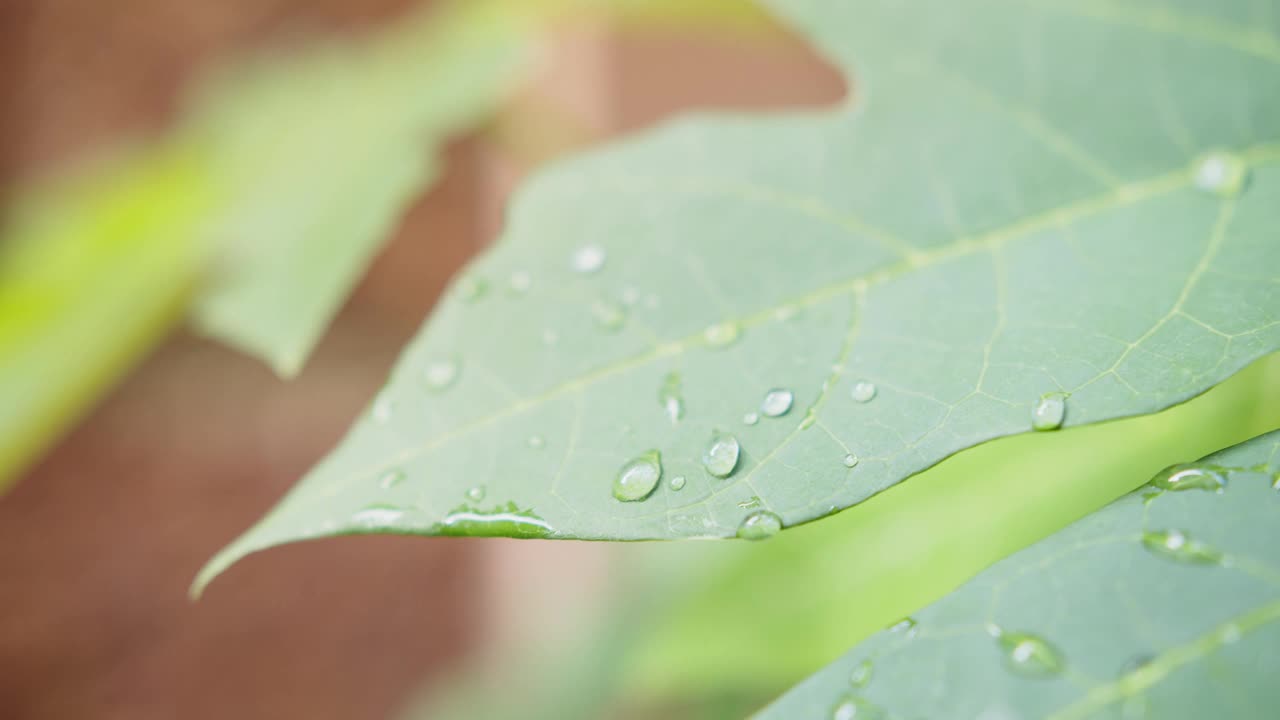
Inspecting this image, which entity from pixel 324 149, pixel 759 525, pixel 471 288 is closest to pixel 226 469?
pixel 324 149

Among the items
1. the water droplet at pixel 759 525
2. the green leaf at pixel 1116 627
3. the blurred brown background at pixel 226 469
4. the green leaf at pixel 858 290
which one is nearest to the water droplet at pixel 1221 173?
the green leaf at pixel 858 290

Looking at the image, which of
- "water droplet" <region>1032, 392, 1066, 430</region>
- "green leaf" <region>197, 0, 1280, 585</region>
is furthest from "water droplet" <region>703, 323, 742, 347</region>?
"water droplet" <region>1032, 392, 1066, 430</region>

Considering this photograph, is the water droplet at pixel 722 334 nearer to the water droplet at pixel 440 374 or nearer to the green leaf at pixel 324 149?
the water droplet at pixel 440 374

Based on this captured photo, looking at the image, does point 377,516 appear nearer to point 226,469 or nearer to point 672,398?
point 672,398

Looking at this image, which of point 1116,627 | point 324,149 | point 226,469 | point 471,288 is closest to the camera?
point 1116,627

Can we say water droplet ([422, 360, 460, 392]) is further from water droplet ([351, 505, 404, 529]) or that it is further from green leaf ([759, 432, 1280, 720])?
green leaf ([759, 432, 1280, 720])

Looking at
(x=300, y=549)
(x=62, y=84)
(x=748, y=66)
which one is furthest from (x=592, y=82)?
(x=300, y=549)
